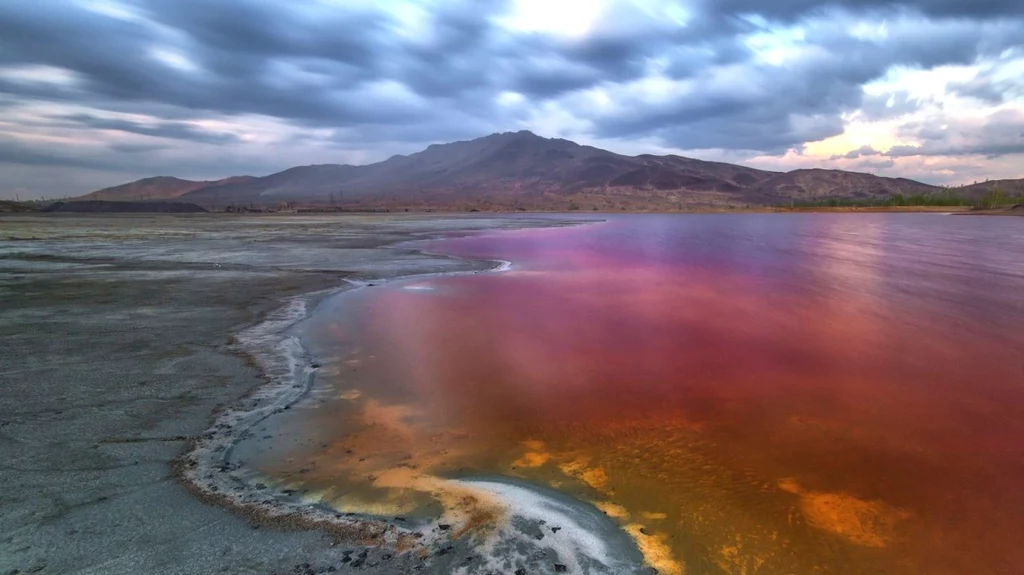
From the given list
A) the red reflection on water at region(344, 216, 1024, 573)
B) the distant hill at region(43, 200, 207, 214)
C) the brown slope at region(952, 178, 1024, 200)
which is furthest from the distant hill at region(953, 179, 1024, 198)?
the distant hill at region(43, 200, 207, 214)

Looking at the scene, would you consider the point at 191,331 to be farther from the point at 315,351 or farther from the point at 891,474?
the point at 891,474

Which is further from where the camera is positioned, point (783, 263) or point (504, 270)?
point (783, 263)

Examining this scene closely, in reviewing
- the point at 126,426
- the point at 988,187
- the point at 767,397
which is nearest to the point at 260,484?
the point at 126,426

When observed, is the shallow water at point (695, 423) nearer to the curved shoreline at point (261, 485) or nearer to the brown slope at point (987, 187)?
the curved shoreline at point (261, 485)

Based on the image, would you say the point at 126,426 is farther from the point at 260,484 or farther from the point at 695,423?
the point at 695,423

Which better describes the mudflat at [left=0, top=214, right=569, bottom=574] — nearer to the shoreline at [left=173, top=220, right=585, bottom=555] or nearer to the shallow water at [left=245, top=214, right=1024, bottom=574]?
the shoreline at [left=173, top=220, right=585, bottom=555]

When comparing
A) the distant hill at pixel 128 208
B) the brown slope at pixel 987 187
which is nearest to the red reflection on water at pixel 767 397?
the distant hill at pixel 128 208

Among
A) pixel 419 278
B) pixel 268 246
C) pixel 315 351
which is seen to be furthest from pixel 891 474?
pixel 268 246
